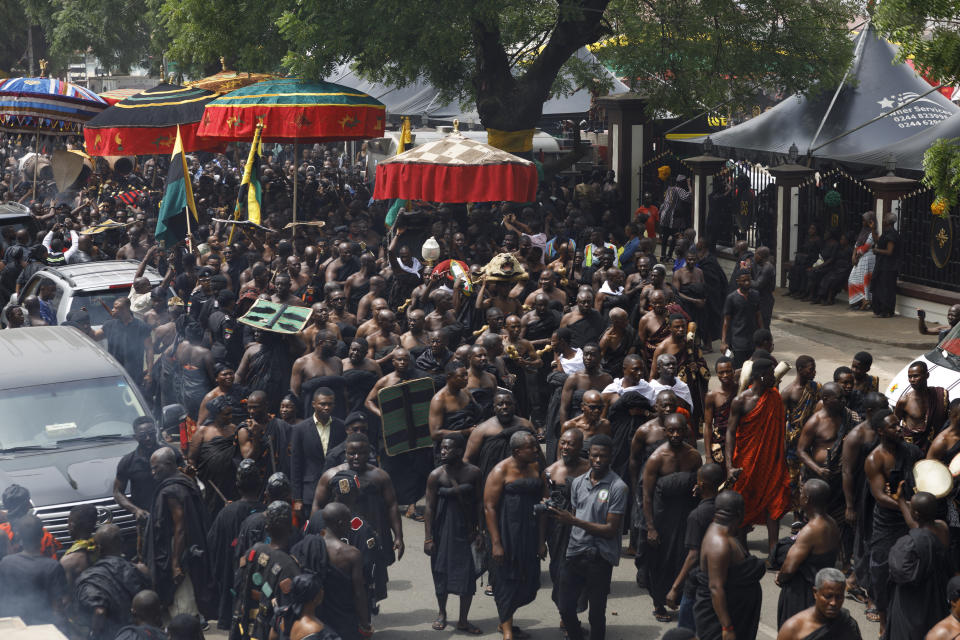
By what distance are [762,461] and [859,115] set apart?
44.0ft

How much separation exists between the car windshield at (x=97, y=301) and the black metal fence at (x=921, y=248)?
1125 cm

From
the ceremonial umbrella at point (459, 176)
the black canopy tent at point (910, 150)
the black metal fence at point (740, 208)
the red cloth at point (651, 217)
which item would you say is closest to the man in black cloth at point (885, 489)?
the ceremonial umbrella at point (459, 176)

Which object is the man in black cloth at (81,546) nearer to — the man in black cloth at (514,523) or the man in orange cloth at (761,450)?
the man in black cloth at (514,523)

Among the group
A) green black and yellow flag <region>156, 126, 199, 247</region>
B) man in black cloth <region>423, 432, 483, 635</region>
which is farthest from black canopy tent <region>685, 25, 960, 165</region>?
man in black cloth <region>423, 432, 483, 635</region>

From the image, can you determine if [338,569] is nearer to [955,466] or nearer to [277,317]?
[955,466]

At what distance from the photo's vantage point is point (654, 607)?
8.84 meters

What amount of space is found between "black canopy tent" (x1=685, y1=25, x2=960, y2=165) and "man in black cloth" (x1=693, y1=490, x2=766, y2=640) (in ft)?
46.8

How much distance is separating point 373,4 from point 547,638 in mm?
13149

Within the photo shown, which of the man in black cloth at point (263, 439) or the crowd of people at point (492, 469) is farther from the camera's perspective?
the man in black cloth at point (263, 439)

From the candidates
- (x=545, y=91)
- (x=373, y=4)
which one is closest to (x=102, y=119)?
(x=373, y=4)

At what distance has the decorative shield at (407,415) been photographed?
1017 cm

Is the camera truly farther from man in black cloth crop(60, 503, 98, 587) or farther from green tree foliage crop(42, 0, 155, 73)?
green tree foliage crop(42, 0, 155, 73)

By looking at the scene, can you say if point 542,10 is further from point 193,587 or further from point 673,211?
point 193,587

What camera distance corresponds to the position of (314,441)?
9422 millimetres
